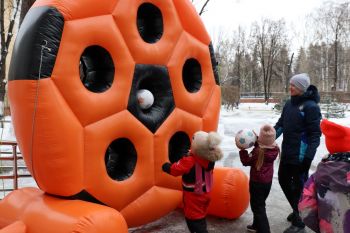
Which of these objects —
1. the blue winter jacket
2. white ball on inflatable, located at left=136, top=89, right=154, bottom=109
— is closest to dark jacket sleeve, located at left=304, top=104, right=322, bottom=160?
the blue winter jacket

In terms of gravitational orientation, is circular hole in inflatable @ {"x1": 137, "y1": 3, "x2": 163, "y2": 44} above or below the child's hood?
above

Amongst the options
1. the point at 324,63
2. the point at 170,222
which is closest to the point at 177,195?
the point at 170,222

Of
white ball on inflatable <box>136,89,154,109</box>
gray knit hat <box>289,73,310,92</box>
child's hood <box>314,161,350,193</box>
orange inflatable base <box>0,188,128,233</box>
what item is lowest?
orange inflatable base <box>0,188,128,233</box>

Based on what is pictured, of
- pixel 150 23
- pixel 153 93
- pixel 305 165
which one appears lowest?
pixel 305 165

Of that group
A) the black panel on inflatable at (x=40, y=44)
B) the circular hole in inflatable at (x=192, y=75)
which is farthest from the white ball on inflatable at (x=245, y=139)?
the black panel on inflatable at (x=40, y=44)

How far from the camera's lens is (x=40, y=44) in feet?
10.4

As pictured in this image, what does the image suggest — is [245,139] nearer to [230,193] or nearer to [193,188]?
[193,188]

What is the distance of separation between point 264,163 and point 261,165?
43mm

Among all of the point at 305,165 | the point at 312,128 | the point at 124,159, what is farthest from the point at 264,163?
the point at 124,159

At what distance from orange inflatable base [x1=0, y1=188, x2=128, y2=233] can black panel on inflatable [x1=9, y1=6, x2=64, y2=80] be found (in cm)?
107

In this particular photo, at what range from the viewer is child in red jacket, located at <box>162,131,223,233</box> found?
11.2 feet

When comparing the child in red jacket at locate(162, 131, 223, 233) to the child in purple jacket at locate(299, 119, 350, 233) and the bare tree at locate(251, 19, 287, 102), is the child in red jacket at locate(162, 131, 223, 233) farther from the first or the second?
the bare tree at locate(251, 19, 287, 102)

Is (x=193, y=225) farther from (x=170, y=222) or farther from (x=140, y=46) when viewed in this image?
(x=140, y=46)

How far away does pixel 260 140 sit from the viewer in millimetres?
3873
